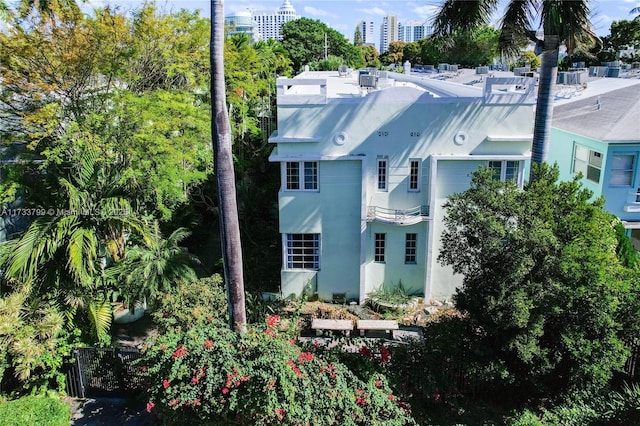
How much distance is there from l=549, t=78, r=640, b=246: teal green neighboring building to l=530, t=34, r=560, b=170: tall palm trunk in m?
4.71

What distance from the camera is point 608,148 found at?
20141mm

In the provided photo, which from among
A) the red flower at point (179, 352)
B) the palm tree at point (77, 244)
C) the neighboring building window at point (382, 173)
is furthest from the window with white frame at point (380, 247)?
the red flower at point (179, 352)

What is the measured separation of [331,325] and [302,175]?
5.77 m

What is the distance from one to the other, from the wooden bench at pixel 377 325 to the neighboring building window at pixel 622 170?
36.4ft

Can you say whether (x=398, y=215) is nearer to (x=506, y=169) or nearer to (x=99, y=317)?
(x=506, y=169)

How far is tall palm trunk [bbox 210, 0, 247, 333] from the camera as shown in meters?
11.1

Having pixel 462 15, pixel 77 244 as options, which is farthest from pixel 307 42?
pixel 77 244

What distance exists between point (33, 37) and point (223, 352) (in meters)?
11.6

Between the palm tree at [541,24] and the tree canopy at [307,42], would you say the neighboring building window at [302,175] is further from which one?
the tree canopy at [307,42]

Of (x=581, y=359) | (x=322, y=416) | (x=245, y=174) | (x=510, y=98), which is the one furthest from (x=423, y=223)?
(x=245, y=174)

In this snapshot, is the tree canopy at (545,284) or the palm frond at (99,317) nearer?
the tree canopy at (545,284)

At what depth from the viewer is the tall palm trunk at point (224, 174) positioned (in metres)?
11.1

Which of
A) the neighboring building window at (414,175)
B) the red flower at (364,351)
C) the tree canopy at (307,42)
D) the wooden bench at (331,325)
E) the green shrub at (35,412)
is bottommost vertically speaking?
the wooden bench at (331,325)

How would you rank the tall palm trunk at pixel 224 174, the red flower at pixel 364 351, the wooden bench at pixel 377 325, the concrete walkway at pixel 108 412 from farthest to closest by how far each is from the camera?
the wooden bench at pixel 377 325, the concrete walkway at pixel 108 412, the red flower at pixel 364 351, the tall palm trunk at pixel 224 174
